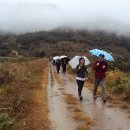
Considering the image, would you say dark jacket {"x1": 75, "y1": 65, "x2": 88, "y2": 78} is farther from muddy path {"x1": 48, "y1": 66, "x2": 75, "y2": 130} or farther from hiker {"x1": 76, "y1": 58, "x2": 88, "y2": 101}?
muddy path {"x1": 48, "y1": 66, "x2": 75, "y2": 130}

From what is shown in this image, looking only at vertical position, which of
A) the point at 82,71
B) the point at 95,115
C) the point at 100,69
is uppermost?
the point at 100,69

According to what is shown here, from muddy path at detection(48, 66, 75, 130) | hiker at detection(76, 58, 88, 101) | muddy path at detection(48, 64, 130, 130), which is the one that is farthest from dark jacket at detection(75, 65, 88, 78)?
muddy path at detection(48, 66, 75, 130)

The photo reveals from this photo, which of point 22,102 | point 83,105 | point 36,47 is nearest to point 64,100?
point 83,105

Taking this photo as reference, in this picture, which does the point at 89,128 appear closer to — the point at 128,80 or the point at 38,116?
the point at 38,116

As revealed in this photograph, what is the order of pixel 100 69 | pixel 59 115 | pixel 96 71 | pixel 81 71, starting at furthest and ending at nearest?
pixel 81 71 → pixel 96 71 → pixel 100 69 → pixel 59 115

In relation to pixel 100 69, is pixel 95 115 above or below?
below

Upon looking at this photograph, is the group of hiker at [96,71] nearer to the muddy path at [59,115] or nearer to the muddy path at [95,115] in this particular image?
the muddy path at [95,115]

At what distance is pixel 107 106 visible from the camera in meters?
15.8

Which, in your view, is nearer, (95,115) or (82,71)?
(95,115)

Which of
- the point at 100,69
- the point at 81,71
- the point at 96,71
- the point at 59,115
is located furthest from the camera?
the point at 81,71

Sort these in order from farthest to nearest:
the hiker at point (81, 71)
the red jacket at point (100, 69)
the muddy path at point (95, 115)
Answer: the hiker at point (81, 71) → the red jacket at point (100, 69) → the muddy path at point (95, 115)

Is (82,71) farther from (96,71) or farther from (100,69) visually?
(100,69)

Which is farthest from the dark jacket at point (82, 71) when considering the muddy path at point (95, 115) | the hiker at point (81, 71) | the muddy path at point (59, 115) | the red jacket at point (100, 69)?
the muddy path at point (59, 115)

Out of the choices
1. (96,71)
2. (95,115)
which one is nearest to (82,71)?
(96,71)
